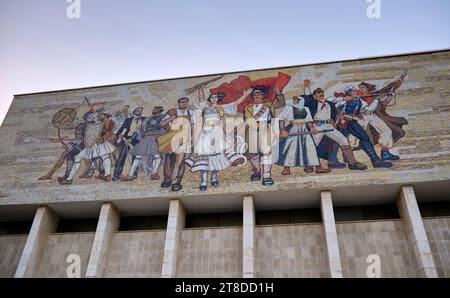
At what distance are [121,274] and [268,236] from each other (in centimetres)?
460

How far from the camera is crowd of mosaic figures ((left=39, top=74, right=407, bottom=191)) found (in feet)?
38.3

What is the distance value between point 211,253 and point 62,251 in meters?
4.88

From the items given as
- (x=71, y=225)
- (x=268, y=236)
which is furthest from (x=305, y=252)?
(x=71, y=225)

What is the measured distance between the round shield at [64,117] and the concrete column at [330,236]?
9.68 metres

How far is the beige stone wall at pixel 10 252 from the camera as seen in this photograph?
12.1m

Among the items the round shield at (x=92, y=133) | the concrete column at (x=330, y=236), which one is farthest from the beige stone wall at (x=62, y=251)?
the concrete column at (x=330, y=236)

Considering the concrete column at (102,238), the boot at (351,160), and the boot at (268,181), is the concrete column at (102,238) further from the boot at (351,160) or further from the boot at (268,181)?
the boot at (351,160)

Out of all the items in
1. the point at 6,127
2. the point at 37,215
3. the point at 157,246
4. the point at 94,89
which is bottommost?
the point at 157,246

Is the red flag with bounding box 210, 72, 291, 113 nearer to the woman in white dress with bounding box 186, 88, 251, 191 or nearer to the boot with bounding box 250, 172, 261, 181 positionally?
the woman in white dress with bounding box 186, 88, 251, 191

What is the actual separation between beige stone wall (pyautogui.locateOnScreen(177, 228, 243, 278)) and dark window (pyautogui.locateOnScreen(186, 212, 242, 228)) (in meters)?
0.94

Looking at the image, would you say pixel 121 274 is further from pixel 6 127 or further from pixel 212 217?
pixel 6 127

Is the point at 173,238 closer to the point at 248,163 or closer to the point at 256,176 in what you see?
the point at 256,176

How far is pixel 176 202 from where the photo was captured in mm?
11930

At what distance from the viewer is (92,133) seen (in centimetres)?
1377
